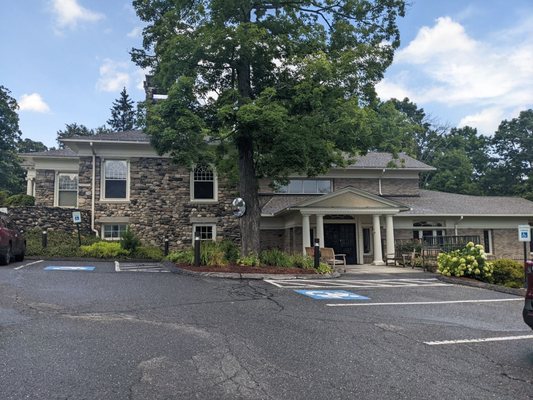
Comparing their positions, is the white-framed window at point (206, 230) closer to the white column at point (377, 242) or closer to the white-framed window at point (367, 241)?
the white-framed window at point (367, 241)

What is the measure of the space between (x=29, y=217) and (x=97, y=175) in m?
3.72

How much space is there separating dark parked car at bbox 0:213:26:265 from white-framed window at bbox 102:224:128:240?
6098 millimetres

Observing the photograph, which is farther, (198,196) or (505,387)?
(198,196)

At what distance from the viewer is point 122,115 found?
67.4 metres

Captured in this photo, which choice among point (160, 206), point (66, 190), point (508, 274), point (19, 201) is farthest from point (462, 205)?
point (19, 201)

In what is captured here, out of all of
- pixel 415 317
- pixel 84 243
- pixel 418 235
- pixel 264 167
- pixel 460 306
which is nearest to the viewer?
pixel 415 317

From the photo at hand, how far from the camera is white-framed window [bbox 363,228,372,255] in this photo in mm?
23531

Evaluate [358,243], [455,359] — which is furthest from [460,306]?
[358,243]

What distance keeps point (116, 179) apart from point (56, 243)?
15.3 ft

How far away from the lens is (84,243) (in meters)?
19.9

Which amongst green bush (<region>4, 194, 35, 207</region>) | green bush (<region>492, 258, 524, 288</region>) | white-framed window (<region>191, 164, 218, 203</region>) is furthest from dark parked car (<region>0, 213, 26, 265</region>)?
green bush (<region>492, 258, 524, 288</region>)

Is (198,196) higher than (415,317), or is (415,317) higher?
(198,196)

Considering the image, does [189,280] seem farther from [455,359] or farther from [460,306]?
[455,359]

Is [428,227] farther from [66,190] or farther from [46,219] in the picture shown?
[66,190]
